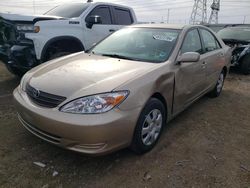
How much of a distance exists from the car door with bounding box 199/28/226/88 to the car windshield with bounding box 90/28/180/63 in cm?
92

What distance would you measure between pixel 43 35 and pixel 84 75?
2.46m

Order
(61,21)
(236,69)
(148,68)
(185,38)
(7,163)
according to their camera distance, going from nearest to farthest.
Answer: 1. (7,163)
2. (148,68)
3. (185,38)
4. (61,21)
5. (236,69)

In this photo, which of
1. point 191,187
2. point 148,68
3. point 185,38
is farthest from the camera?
point 185,38

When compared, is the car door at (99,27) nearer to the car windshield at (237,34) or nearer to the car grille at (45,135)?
the car grille at (45,135)

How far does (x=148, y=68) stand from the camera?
9.09 feet

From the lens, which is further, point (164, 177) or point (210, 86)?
point (210, 86)

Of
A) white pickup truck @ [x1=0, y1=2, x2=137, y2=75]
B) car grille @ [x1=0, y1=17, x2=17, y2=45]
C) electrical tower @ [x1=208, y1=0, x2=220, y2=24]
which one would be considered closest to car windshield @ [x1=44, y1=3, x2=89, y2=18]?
white pickup truck @ [x1=0, y1=2, x2=137, y2=75]

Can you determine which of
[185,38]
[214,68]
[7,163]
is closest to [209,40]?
[214,68]

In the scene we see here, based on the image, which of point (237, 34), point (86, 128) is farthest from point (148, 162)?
point (237, 34)

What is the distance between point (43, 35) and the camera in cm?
459

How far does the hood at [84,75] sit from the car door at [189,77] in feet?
1.86

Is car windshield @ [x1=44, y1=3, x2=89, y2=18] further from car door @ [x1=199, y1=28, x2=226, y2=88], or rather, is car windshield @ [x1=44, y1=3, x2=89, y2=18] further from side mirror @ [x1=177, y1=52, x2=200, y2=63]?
side mirror @ [x1=177, y1=52, x2=200, y2=63]

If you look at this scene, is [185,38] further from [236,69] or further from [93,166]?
[236,69]

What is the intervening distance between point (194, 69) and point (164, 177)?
177cm
